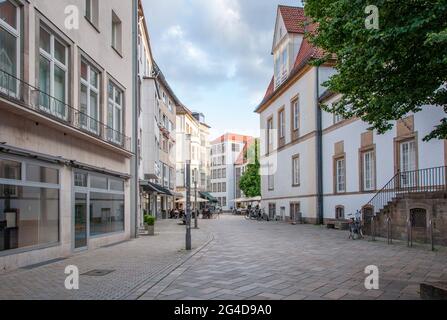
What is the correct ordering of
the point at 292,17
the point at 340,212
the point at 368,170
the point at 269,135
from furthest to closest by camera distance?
the point at 269,135
the point at 292,17
the point at 340,212
the point at 368,170

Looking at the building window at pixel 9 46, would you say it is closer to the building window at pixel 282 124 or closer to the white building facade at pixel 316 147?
the white building facade at pixel 316 147

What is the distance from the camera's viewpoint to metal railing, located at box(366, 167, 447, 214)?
1733cm

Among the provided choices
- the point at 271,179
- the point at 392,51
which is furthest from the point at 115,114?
the point at 271,179

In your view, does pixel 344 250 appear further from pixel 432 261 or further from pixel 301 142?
pixel 301 142

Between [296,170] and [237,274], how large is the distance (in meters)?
25.7

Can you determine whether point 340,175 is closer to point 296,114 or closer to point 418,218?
point 296,114

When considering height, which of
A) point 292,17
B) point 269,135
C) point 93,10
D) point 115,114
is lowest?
point 115,114

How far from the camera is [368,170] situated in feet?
80.4

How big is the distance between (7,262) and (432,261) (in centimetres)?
1012

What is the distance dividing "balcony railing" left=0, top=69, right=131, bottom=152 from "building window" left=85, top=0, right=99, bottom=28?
359 centimetres

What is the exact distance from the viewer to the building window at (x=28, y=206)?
10586mm

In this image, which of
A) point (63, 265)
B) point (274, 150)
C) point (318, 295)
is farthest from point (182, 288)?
point (274, 150)

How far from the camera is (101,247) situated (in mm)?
16281

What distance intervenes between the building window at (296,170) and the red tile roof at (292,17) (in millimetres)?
9929
